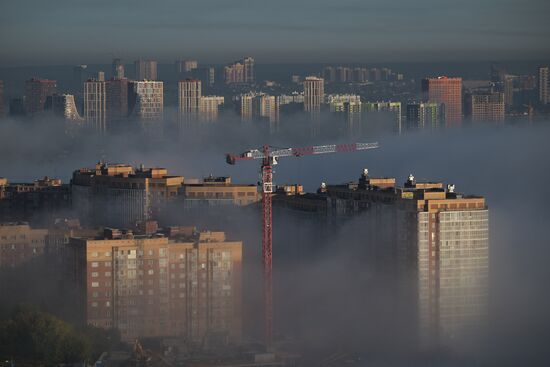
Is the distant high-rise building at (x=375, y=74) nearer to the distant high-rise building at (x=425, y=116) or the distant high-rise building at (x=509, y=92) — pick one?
the distant high-rise building at (x=425, y=116)

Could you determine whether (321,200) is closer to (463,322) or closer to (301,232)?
(301,232)

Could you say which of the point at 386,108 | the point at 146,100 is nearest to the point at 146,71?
the point at 146,100


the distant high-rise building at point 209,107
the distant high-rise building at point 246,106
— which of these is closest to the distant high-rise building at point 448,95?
the distant high-rise building at point 246,106

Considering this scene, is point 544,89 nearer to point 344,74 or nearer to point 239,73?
point 344,74

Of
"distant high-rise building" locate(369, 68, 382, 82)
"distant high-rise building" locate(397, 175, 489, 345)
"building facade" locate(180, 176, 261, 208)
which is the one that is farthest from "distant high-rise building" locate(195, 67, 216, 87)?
"distant high-rise building" locate(397, 175, 489, 345)

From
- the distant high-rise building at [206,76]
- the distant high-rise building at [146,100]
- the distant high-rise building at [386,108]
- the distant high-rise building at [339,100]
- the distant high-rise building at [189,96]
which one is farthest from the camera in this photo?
the distant high-rise building at [206,76]

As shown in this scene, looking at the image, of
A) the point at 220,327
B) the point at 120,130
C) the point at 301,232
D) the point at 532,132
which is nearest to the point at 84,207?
the point at 301,232
